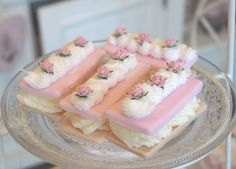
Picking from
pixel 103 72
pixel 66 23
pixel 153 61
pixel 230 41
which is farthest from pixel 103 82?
pixel 66 23

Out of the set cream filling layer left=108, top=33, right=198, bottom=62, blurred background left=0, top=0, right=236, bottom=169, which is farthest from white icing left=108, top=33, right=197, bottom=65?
blurred background left=0, top=0, right=236, bottom=169

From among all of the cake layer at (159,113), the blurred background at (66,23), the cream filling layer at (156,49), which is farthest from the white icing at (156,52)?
the blurred background at (66,23)

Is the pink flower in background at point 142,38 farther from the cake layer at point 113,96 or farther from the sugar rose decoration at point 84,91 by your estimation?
the sugar rose decoration at point 84,91

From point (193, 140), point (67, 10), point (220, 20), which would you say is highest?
point (193, 140)

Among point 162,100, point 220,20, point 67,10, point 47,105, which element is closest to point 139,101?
point 162,100

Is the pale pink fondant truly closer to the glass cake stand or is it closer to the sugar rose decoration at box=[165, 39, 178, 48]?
the glass cake stand

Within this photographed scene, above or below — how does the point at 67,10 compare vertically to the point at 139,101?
below

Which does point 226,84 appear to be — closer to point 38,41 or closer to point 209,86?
point 209,86
